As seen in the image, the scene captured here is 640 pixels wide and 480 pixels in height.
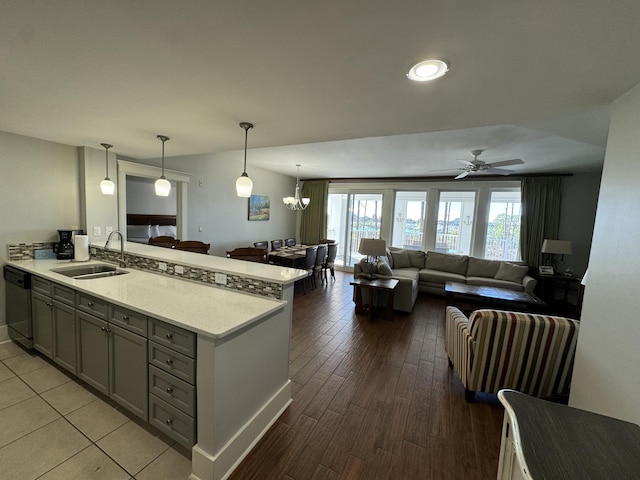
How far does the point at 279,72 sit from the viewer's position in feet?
4.44

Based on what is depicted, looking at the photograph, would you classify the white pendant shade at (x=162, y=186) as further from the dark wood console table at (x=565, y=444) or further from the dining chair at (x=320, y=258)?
the dining chair at (x=320, y=258)

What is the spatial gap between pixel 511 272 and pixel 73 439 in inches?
243

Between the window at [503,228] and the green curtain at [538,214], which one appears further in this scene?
the window at [503,228]

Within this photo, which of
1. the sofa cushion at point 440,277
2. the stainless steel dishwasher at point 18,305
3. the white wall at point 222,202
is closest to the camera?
the stainless steel dishwasher at point 18,305

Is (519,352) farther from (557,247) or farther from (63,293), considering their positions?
(557,247)

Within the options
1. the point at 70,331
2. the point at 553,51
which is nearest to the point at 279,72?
the point at 553,51

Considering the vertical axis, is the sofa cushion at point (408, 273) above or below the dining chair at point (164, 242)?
below

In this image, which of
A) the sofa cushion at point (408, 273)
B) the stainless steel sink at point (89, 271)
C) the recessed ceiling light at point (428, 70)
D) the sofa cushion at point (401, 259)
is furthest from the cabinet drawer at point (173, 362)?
the sofa cushion at point (401, 259)

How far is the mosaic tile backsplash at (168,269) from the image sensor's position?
2.00 m

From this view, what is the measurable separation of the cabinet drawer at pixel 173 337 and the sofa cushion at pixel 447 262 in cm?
522

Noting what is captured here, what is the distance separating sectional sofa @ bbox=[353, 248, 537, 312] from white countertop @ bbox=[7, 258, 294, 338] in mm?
2702

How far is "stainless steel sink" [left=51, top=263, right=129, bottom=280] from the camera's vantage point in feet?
8.52

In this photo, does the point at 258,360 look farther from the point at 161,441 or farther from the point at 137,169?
the point at 137,169

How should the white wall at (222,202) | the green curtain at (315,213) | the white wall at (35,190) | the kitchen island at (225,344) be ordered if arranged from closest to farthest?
the kitchen island at (225,344) < the white wall at (35,190) < the white wall at (222,202) < the green curtain at (315,213)
